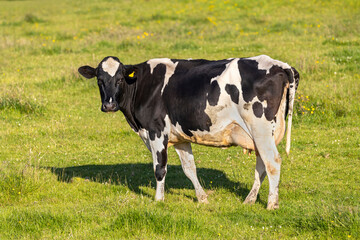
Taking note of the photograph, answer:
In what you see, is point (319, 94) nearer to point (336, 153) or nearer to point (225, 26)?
point (336, 153)

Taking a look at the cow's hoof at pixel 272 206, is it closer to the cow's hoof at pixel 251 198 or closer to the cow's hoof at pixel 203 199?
the cow's hoof at pixel 251 198

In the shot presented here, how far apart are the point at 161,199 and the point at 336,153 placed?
438 cm

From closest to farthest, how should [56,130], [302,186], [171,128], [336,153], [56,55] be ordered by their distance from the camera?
[171,128] → [302,186] → [336,153] → [56,130] → [56,55]

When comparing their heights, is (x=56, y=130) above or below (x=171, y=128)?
below

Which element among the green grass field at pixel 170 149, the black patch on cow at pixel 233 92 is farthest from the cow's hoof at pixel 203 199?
the black patch on cow at pixel 233 92

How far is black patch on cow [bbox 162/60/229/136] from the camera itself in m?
8.46

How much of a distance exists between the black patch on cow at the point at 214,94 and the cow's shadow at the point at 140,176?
6.10ft

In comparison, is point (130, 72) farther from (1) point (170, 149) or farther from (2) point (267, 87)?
(1) point (170, 149)

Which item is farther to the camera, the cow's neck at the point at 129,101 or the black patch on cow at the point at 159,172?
the cow's neck at the point at 129,101

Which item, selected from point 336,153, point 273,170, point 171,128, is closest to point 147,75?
point 171,128

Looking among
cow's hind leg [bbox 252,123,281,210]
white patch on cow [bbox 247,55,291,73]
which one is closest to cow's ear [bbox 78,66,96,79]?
white patch on cow [bbox 247,55,291,73]

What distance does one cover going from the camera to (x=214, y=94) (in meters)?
8.36

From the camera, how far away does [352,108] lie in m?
→ 14.2

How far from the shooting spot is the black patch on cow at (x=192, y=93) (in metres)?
8.46
